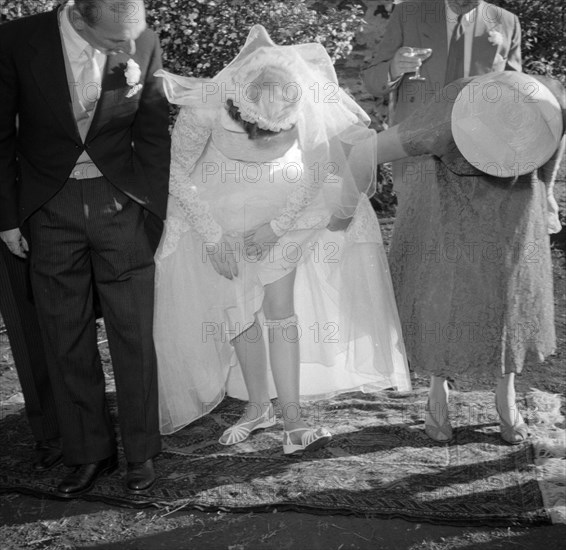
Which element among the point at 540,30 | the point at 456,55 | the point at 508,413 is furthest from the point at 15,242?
the point at 540,30

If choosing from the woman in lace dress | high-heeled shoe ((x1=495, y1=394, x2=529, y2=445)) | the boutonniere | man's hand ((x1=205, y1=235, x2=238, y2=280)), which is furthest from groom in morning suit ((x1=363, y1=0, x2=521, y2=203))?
the boutonniere

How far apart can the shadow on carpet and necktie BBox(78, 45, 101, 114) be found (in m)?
1.48

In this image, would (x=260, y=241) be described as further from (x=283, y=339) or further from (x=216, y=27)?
(x=216, y=27)

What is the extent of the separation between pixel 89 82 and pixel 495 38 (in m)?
1.73

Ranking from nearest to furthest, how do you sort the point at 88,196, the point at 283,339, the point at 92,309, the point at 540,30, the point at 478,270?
1. the point at 88,196
2. the point at 92,309
3. the point at 478,270
4. the point at 283,339
5. the point at 540,30

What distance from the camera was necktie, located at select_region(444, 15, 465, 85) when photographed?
3.82 meters

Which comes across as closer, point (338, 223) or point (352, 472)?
point (352, 472)

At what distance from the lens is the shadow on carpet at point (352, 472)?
A: 3.29 m

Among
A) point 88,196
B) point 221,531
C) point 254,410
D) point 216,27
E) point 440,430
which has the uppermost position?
point 216,27

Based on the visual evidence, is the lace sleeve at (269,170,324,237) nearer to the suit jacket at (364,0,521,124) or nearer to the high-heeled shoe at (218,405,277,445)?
the suit jacket at (364,0,521,124)

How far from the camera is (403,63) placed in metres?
→ 3.73

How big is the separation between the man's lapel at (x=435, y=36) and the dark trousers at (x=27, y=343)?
1.91 meters

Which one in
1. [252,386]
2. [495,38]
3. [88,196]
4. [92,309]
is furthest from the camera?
[252,386]

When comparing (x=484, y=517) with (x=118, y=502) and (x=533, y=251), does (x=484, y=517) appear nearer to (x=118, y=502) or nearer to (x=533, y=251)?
(x=533, y=251)
